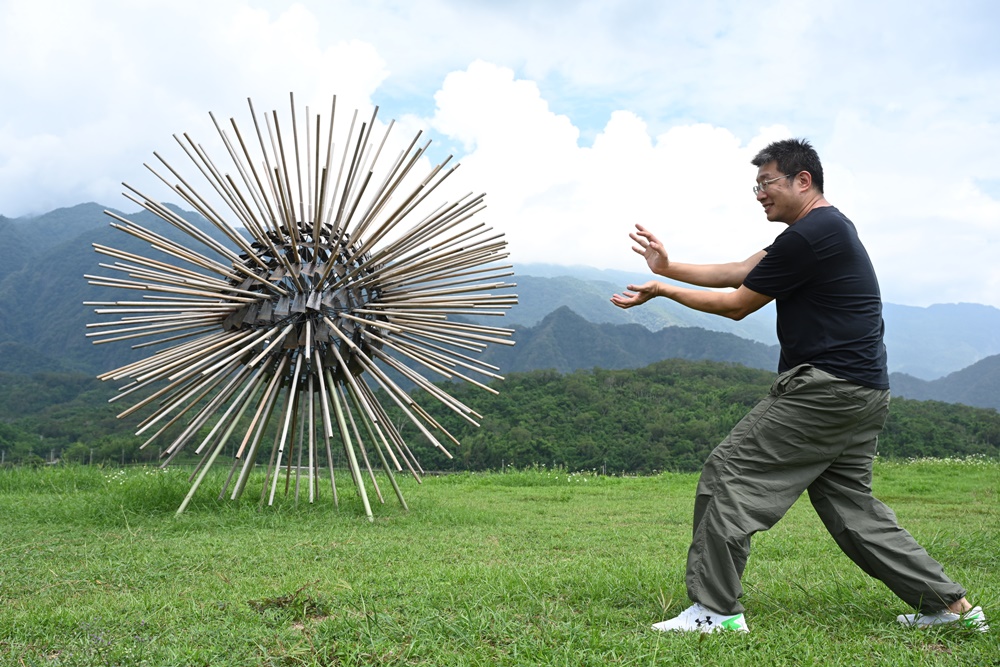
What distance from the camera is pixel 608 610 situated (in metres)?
3.13

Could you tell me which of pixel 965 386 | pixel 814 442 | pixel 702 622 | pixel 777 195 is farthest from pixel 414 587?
pixel 965 386

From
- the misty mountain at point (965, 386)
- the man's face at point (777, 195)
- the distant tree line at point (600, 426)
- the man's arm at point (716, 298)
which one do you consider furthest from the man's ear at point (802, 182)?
the misty mountain at point (965, 386)

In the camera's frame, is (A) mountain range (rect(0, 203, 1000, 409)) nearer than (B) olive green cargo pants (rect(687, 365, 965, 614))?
No

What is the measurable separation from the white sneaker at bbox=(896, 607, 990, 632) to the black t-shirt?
33.7 inches

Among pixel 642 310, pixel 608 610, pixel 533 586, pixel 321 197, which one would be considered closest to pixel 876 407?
pixel 608 610

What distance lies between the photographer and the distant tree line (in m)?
24.2

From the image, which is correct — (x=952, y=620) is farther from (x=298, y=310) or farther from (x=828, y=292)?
(x=298, y=310)

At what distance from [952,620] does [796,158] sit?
1858 mm

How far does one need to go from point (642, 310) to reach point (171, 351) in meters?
148

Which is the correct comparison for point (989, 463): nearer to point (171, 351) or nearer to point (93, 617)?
point (171, 351)

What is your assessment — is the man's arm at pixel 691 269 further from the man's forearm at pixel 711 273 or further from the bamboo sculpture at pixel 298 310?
the bamboo sculpture at pixel 298 310

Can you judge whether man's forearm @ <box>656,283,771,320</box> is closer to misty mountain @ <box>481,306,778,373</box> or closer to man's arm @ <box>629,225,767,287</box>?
man's arm @ <box>629,225,767,287</box>

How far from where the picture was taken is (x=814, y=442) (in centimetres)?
310

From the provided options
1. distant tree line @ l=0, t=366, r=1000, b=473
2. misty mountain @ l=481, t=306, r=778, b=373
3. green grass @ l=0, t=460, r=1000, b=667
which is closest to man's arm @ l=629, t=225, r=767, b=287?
green grass @ l=0, t=460, r=1000, b=667
